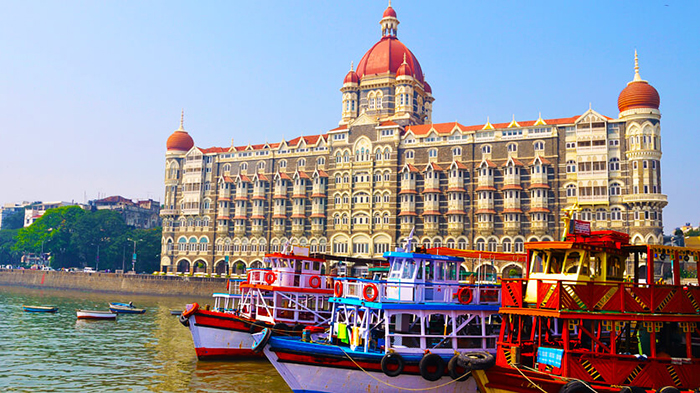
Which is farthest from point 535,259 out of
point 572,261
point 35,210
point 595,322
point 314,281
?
point 35,210

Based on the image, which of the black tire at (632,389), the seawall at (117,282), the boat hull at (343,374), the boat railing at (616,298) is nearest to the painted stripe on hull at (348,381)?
the boat hull at (343,374)

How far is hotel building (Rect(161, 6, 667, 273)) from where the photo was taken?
66.4m

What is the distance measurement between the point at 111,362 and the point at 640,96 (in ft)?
191

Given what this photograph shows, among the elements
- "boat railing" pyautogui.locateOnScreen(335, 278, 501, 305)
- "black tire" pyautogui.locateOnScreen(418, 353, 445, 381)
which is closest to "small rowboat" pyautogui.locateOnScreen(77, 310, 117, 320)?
"boat railing" pyautogui.locateOnScreen(335, 278, 501, 305)

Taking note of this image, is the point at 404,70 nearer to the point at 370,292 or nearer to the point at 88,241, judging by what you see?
the point at 88,241

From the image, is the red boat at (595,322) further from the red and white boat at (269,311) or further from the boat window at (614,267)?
the red and white boat at (269,311)

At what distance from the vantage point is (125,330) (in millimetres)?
42656

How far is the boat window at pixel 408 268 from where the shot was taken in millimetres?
22422

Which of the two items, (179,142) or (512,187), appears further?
(179,142)

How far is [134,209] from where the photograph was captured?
14525 centimetres

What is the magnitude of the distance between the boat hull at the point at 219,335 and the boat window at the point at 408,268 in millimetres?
10893

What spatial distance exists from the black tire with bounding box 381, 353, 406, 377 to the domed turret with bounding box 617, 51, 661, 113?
56008mm

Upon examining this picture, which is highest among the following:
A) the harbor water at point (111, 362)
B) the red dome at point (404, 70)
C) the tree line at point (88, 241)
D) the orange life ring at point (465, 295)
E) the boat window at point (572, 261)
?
the red dome at point (404, 70)

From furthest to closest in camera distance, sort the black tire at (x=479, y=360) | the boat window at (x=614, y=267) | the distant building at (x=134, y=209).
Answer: the distant building at (x=134, y=209) < the boat window at (x=614, y=267) < the black tire at (x=479, y=360)
